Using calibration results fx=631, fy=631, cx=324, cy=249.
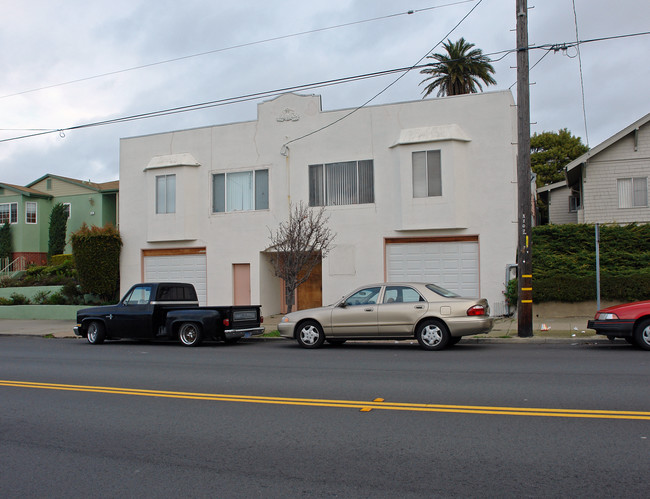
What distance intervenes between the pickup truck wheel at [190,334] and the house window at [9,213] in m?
29.9

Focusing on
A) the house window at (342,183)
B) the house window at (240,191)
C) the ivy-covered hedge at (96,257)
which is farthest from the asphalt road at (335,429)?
the ivy-covered hedge at (96,257)

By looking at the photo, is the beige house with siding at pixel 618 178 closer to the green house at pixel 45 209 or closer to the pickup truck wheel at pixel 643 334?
the pickup truck wheel at pixel 643 334

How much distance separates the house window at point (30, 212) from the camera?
41.1 meters

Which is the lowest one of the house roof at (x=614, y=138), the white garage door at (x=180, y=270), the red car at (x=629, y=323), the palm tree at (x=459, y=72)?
the red car at (x=629, y=323)

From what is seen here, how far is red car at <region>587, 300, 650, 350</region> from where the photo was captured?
12164 millimetres

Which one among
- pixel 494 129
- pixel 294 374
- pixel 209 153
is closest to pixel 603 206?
pixel 494 129

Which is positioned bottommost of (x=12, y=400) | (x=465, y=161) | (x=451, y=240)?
(x=12, y=400)

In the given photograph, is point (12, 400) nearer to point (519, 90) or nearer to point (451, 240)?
point (519, 90)

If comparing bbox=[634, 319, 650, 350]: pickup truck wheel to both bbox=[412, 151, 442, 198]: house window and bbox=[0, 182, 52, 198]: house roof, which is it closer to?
bbox=[412, 151, 442, 198]: house window

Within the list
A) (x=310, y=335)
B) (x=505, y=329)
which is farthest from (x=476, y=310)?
(x=505, y=329)

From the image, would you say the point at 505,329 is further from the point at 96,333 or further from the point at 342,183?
the point at 96,333

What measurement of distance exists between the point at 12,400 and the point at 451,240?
46.9 ft

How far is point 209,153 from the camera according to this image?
2342 centimetres

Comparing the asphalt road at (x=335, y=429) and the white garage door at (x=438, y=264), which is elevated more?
the white garage door at (x=438, y=264)
